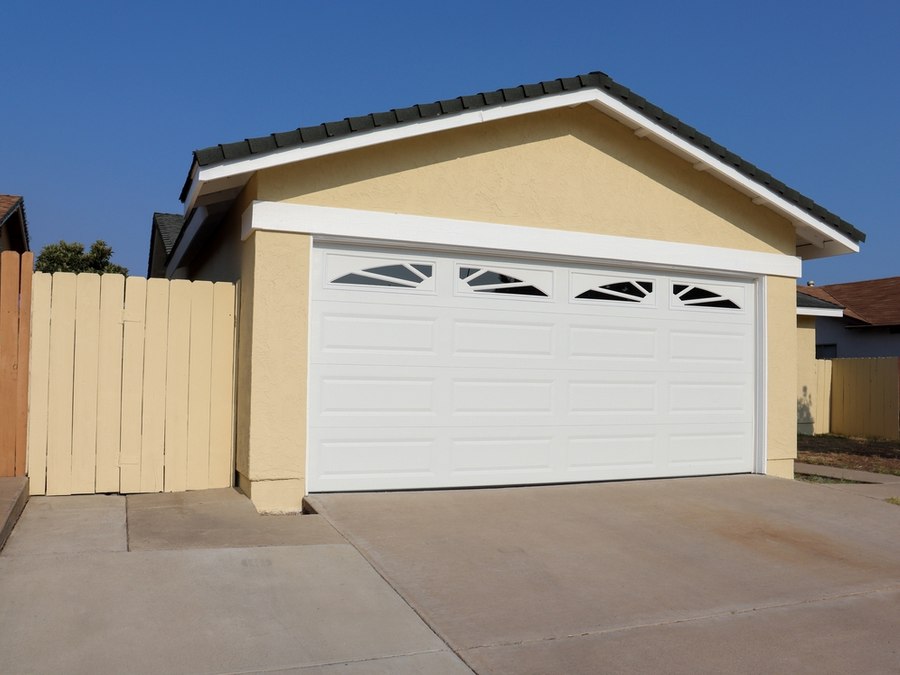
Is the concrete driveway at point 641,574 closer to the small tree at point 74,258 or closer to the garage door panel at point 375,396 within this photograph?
the garage door panel at point 375,396

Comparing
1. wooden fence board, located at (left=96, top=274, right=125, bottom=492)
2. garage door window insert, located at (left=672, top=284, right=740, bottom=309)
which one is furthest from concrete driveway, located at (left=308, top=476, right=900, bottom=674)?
garage door window insert, located at (left=672, top=284, right=740, bottom=309)

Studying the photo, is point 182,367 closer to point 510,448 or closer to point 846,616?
point 510,448

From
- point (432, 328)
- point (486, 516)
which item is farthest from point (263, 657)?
point (432, 328)

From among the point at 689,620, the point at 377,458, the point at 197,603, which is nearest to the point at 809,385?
the point at 377,458

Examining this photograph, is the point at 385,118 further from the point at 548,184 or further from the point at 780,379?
the point at 780,379

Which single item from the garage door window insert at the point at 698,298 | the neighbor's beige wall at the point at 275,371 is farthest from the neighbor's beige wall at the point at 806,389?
the neighbor's beige wall at the point at 275,371

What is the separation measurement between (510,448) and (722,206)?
3.84 m

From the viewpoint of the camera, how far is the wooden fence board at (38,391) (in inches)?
277

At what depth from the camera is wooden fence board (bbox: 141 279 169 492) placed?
290 inches

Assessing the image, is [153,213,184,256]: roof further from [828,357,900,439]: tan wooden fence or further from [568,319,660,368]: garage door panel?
[828,357,900,439]: tan wooden fence

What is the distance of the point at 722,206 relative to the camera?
9.27 meters

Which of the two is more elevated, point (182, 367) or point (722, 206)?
point (722, 206)

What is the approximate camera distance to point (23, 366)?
7000mm

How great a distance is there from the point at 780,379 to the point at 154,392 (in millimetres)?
6966
